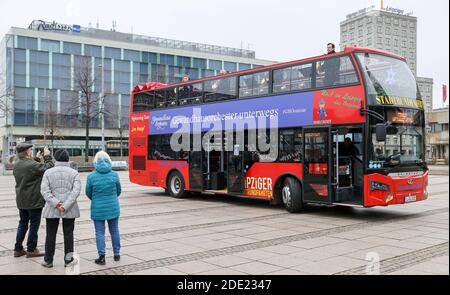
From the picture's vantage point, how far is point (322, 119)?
12305 millimetres

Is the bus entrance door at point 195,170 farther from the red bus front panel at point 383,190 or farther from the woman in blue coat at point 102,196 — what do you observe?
the woman in blue coat at point 102,196

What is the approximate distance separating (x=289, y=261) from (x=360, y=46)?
681cm

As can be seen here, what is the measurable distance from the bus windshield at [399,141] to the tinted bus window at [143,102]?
956 cm

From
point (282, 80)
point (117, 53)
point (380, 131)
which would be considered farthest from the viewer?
point (117, 53)

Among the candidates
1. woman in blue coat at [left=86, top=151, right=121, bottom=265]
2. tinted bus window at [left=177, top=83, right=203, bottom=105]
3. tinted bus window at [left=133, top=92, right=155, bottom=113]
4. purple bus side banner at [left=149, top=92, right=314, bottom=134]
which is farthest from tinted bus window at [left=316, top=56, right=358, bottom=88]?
tinted bus window at [left=133, top=92, right=155, bottom=113]

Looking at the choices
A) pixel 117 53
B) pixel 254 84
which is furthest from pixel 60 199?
pixel 117 53

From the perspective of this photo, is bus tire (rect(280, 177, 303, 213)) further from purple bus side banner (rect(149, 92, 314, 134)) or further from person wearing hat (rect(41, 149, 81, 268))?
person wearing hat (rect(41, 149, 81, 268))

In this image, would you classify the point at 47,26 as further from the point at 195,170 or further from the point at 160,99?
the point at 195,170

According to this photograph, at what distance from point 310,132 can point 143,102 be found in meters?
8.49

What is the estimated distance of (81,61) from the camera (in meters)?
65.1

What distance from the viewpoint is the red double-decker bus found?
11430 mm

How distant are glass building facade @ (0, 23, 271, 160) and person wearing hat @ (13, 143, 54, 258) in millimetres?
53882

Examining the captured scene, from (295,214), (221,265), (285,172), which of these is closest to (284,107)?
(285,172)

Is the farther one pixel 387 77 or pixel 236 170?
pixel 236 170
